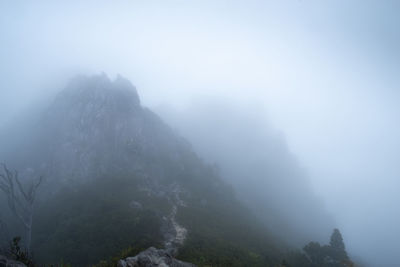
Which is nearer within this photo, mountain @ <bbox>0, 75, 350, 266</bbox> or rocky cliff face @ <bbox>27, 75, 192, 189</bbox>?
mountain @ <bbox>0, 75, 350, 266</bbox>

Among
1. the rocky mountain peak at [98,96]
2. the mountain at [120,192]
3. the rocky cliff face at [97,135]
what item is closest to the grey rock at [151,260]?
the mountain at [120,192]

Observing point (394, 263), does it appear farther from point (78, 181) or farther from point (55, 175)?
point (55, 175)

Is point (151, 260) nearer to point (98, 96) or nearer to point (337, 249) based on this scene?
point (337, 249)

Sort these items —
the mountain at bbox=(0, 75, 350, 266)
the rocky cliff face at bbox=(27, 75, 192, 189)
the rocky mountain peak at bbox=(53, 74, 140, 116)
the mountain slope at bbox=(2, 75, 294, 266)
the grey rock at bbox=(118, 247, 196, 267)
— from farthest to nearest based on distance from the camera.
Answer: the rocky mountain peak at bbox=(53, 74, 140, 116) → the rocky cliff face at bbox=(27, 75, 192, 189) → the mountain slope at bbox=(2, 75, 294, 266) → the mountain at bbox=(0, 75, 350, 266) → the grey rock at bbox=(118, 247, 196, 267)

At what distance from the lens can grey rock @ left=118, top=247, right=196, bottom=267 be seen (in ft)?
47.8

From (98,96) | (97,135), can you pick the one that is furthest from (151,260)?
(98,96)

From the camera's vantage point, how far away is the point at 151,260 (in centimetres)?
1541

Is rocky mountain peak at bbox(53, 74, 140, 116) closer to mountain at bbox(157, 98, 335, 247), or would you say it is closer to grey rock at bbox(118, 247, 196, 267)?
mountain at bbox(157, 98, 335, 247)

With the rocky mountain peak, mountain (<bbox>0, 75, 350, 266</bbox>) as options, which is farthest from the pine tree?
the rocky mountain peak

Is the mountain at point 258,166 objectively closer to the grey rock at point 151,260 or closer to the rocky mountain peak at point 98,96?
the rocky mountain peak at point 98,96

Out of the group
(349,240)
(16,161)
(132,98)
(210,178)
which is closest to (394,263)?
(349,240)

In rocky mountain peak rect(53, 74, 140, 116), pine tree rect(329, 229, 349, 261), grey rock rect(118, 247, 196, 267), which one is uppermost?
rocky mountain peak rect(53, 74, 140, 116)

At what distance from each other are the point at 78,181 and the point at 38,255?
2703 centimetres

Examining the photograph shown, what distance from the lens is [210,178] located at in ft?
245
